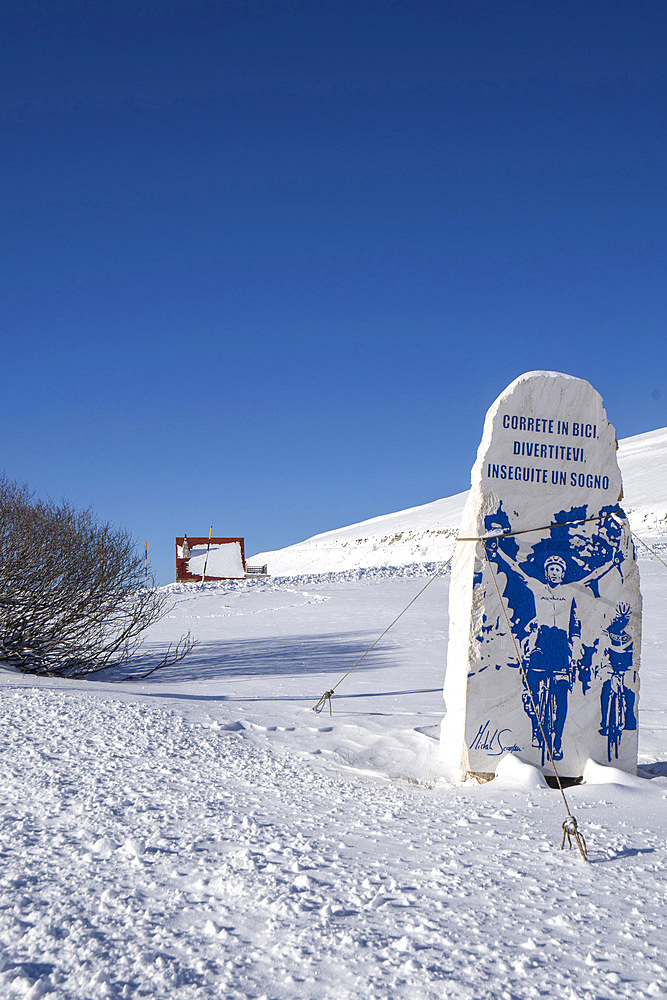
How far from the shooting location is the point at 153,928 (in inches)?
108

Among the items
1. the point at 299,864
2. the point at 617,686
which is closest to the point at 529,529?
the point at 617,686

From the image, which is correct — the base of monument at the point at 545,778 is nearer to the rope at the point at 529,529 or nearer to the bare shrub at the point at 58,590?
the rope at the point at 529,529

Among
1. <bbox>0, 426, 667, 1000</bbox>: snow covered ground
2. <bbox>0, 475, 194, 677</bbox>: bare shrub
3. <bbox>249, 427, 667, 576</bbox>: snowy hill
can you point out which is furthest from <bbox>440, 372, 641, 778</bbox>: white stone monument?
<bbox>249, 427, 667, 576</bbox>: snowy hill

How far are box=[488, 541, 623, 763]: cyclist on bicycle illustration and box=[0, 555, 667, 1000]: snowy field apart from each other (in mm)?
461

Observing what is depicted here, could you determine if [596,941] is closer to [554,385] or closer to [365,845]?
[365,845]

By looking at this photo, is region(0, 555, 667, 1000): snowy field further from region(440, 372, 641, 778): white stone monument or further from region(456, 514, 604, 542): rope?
region(456, 514, 604, 542): rope

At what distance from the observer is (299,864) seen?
3373mm

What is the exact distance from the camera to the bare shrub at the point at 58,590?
434 inches

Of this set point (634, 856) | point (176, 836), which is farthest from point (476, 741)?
point (176, 836)

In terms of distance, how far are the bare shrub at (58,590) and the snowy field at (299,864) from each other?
4335 millimetres

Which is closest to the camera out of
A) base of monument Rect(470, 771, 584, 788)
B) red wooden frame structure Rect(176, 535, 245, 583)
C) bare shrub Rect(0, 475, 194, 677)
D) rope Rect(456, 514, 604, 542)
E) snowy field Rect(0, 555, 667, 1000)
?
snowy field Rect(0, 555, 667, 1000)

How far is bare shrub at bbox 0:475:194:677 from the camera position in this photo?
11.0 m
